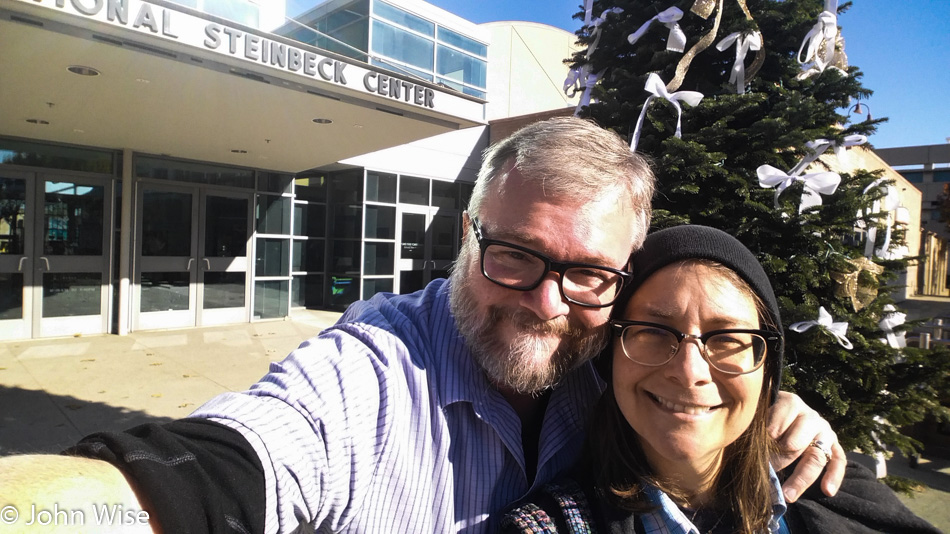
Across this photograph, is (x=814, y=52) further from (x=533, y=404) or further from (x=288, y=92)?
(x=288, y=92)

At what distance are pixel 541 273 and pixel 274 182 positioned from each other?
10.2 m

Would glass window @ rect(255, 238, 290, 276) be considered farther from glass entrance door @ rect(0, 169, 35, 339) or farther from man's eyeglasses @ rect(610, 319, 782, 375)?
man's eyeglasses @ rect(610, 319, 782, 375)

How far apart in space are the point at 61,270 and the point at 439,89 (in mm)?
6555

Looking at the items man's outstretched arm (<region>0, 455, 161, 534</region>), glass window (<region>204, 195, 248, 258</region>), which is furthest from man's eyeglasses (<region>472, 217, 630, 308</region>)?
glass window (<region>204, 195, 248, 258</region>)

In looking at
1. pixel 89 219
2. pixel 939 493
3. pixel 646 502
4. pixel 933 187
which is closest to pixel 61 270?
pixel 89 219

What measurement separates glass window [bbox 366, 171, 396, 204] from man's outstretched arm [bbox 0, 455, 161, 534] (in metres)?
11.1

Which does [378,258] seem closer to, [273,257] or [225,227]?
[273,257]

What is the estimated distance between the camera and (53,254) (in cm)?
791

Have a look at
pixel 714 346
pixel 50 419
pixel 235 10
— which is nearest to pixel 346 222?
pixel 235 10

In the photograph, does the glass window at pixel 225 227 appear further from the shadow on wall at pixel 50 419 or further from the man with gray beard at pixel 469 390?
the man with gray beard at pixel 469 390

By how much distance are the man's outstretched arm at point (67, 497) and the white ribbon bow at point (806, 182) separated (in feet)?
7.48

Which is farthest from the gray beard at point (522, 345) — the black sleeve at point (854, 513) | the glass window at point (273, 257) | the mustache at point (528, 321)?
the glass window at point (273, 257)

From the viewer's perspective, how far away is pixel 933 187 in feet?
106

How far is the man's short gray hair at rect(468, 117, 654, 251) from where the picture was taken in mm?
1374
